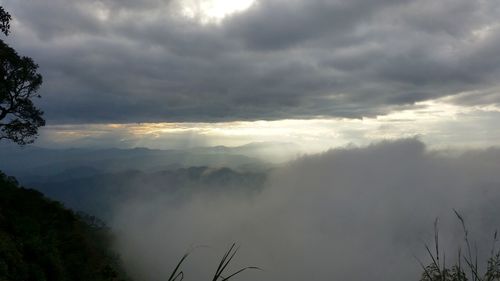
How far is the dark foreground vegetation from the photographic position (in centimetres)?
1678

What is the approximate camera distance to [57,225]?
92.4 ft

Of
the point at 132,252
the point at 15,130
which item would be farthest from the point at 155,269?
the point at 15,130

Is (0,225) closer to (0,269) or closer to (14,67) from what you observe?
(0,269)

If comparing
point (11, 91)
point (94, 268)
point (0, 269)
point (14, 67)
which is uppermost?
point (14, 67)

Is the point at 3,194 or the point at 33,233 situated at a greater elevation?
the point at 3,194

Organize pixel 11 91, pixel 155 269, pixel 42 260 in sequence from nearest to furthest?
pixel 42 260 → pixel 11 91 → pixel 155 269

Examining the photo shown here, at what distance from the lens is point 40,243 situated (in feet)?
66.1

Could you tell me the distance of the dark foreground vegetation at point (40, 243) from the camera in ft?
55.1

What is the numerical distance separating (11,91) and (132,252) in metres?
171

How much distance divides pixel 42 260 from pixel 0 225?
2.92 m

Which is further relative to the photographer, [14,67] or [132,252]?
[132,252]

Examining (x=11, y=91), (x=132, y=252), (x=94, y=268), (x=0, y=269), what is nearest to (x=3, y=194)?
(x=94, y=268)

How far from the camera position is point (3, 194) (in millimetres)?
25562

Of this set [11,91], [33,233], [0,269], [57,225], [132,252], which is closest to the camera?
[0,269]
